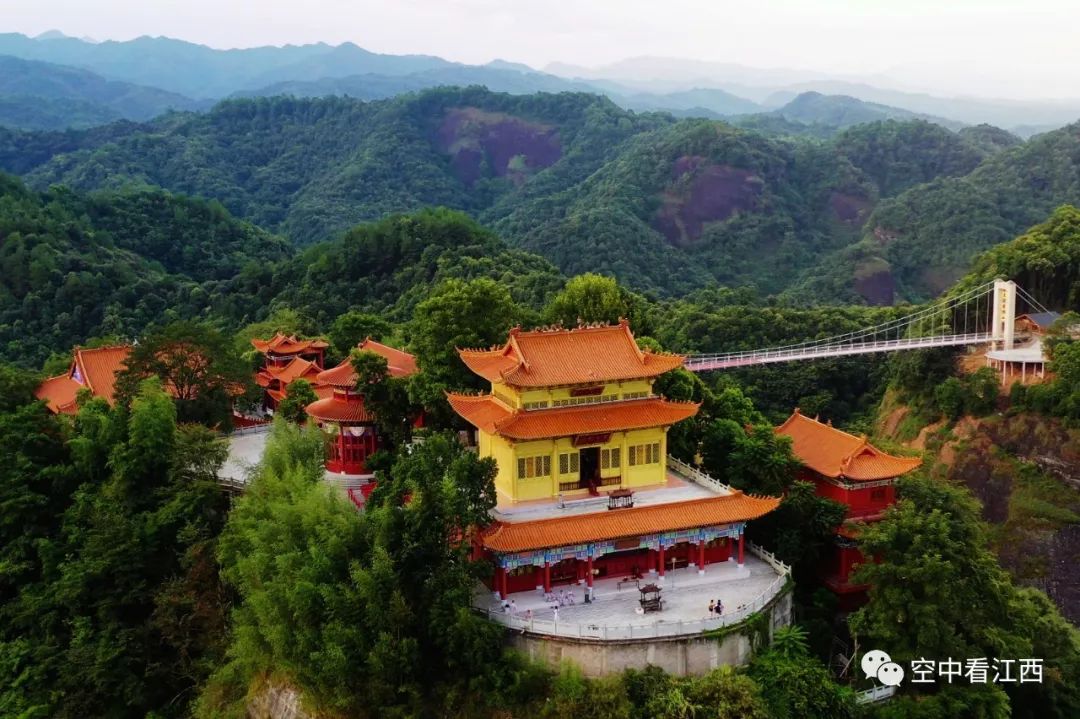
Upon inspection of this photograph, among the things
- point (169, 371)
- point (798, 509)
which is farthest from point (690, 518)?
point (169, 371)

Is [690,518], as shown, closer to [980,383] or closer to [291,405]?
[291,405]

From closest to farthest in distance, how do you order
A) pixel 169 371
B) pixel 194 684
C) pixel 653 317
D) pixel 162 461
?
pixel 194 684, pixel 162 461, pixel 169 371, pixel 653 317

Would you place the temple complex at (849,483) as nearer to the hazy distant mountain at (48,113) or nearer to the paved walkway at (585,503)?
the paved walkway at (585,503)

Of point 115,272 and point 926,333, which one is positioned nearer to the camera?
point 926,333

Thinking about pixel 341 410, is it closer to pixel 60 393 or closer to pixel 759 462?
pixel 759 462

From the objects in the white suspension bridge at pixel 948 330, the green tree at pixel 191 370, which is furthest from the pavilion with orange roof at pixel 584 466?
the white suspension bridge at pixel 948 330

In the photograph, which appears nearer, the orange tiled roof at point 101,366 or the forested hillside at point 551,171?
the orange tiled roof at point 101,366
